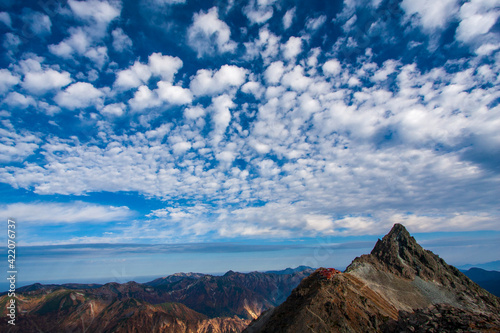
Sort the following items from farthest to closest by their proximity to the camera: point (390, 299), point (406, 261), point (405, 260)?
point (405, 260) → point (406, 261) → point (390, 299)

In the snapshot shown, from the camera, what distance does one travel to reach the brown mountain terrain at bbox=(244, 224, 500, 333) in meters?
55.5

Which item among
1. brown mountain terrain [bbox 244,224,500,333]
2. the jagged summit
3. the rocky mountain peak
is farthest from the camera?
the rocky mountain peak

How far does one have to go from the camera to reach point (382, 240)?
124m

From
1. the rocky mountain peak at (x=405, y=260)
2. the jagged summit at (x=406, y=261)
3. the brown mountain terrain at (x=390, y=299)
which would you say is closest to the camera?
Result: the brown mountain terrain at (x=390, y=299)

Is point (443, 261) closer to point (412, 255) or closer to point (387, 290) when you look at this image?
point (412, 255)

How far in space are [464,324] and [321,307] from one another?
27095mm

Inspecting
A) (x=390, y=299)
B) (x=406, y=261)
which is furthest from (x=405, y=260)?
(x=390, y=299)

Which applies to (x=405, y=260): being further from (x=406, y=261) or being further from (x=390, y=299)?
(x=390, y=299)

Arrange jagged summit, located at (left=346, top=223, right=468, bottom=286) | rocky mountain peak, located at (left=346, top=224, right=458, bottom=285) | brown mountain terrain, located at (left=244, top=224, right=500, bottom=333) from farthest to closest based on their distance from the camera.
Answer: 1. rocky mountain peak, located at (left=346, top=224, right=458, bottom=285)
2. jagged summit, located at (left=346, top=223, right=468, bottom=286)
3. brown mountain terrain, located at (left=244, top=224, right=500, bottom=333)

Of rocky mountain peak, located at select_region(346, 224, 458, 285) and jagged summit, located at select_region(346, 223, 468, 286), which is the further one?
rocky mountain peak, located at select_region(346, 224, 458, 285)

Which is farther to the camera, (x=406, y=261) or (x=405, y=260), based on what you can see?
(x=405, y=260)

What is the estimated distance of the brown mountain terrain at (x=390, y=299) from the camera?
55.5 metres

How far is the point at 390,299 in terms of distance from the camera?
86.5 metres

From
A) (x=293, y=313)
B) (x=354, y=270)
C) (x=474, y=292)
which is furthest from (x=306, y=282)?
(x=474, y=292)
